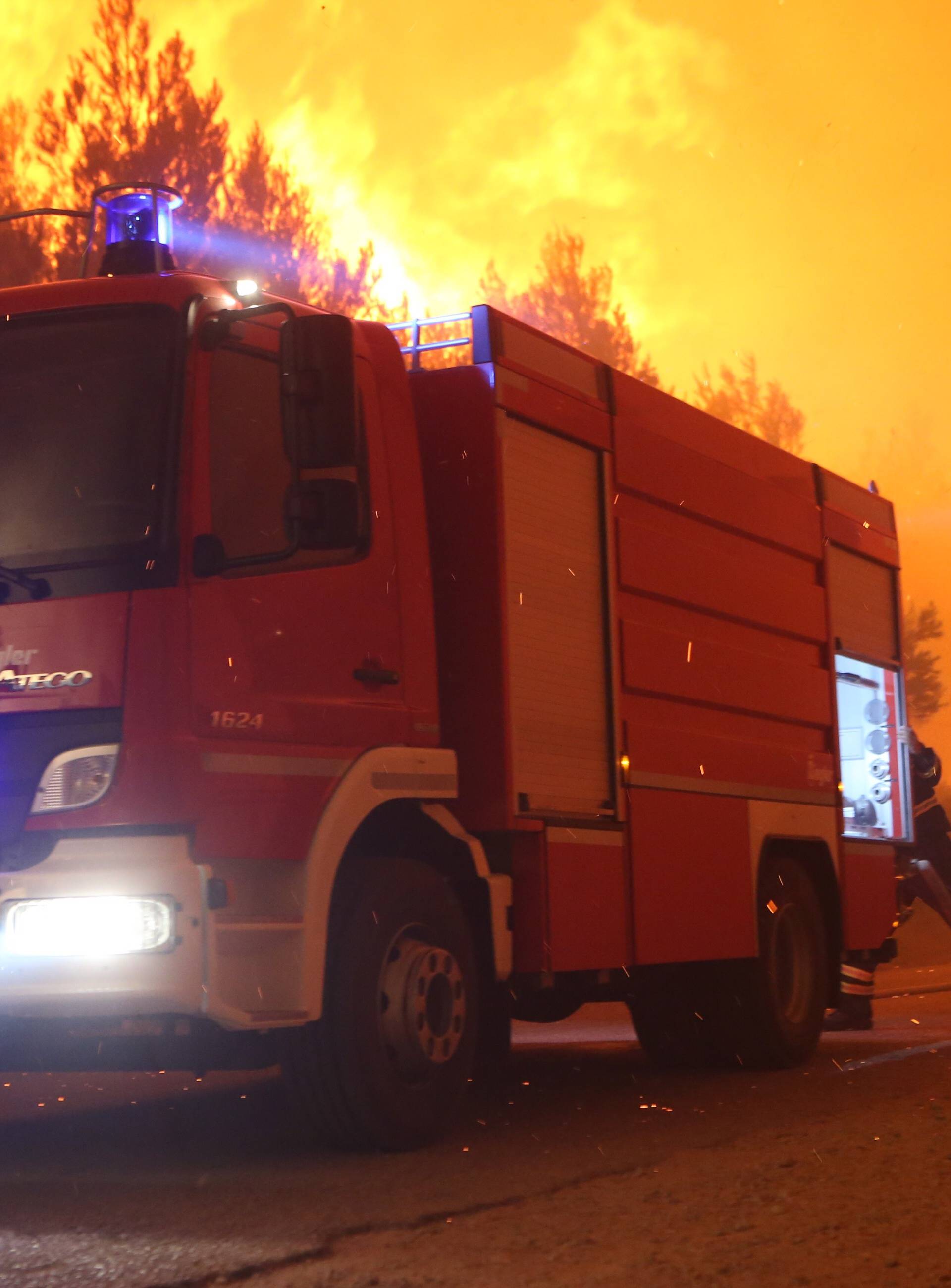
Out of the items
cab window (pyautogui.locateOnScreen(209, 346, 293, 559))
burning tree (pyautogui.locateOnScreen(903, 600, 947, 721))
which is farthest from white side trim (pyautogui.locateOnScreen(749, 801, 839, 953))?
burning tree (pyautogui.locateOnScreen(903, 600, 947, 721))

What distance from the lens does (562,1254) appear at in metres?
4.68

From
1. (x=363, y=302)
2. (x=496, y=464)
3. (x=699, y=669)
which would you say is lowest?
(x=699, y=669)

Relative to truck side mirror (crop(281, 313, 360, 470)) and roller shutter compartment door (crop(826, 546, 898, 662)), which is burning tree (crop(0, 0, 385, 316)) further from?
truck side mirror (crop(281, 313, 360, 470))

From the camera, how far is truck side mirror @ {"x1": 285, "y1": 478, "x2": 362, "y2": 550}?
5.97 metres

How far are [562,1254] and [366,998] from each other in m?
1.67

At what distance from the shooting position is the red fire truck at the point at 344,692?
5602 millimetres

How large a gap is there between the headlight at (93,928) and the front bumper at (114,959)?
17 mm

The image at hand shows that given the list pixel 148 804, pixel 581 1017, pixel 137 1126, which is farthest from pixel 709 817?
pixel 581 1017

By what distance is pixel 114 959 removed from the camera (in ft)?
18.1

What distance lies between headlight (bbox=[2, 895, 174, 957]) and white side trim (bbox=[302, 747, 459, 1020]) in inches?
21.4

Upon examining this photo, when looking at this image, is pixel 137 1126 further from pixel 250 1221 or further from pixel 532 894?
pixel 250 1221

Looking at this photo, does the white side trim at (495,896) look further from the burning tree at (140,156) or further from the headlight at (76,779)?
the burning tree at (140,156)

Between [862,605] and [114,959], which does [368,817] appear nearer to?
[114,959]

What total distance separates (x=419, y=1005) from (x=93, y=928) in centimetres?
137
